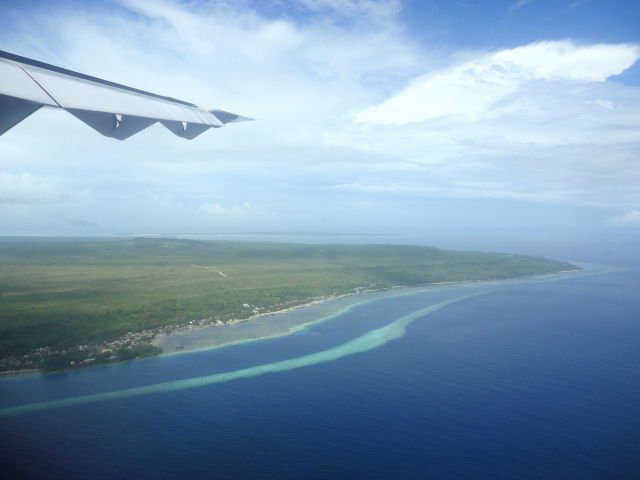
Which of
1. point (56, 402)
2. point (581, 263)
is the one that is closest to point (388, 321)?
point (56, 402)

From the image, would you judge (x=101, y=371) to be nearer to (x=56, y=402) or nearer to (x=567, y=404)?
(x=56, y=402)

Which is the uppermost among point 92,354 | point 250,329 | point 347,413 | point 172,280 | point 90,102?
point 90,102

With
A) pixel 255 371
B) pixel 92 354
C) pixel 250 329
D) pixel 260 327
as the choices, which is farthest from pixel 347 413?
pixel 92 354

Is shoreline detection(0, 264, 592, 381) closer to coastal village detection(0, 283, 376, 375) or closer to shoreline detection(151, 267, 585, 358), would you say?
shoreline detection(151, 267, 585, 358)

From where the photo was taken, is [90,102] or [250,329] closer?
[90,102]

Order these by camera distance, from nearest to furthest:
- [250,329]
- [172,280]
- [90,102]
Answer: [90,102], [250,329], [172,280]

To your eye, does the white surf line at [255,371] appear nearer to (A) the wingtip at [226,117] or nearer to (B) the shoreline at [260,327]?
(B) the shoreline at [260,327]

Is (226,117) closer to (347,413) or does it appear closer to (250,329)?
(347,413)
